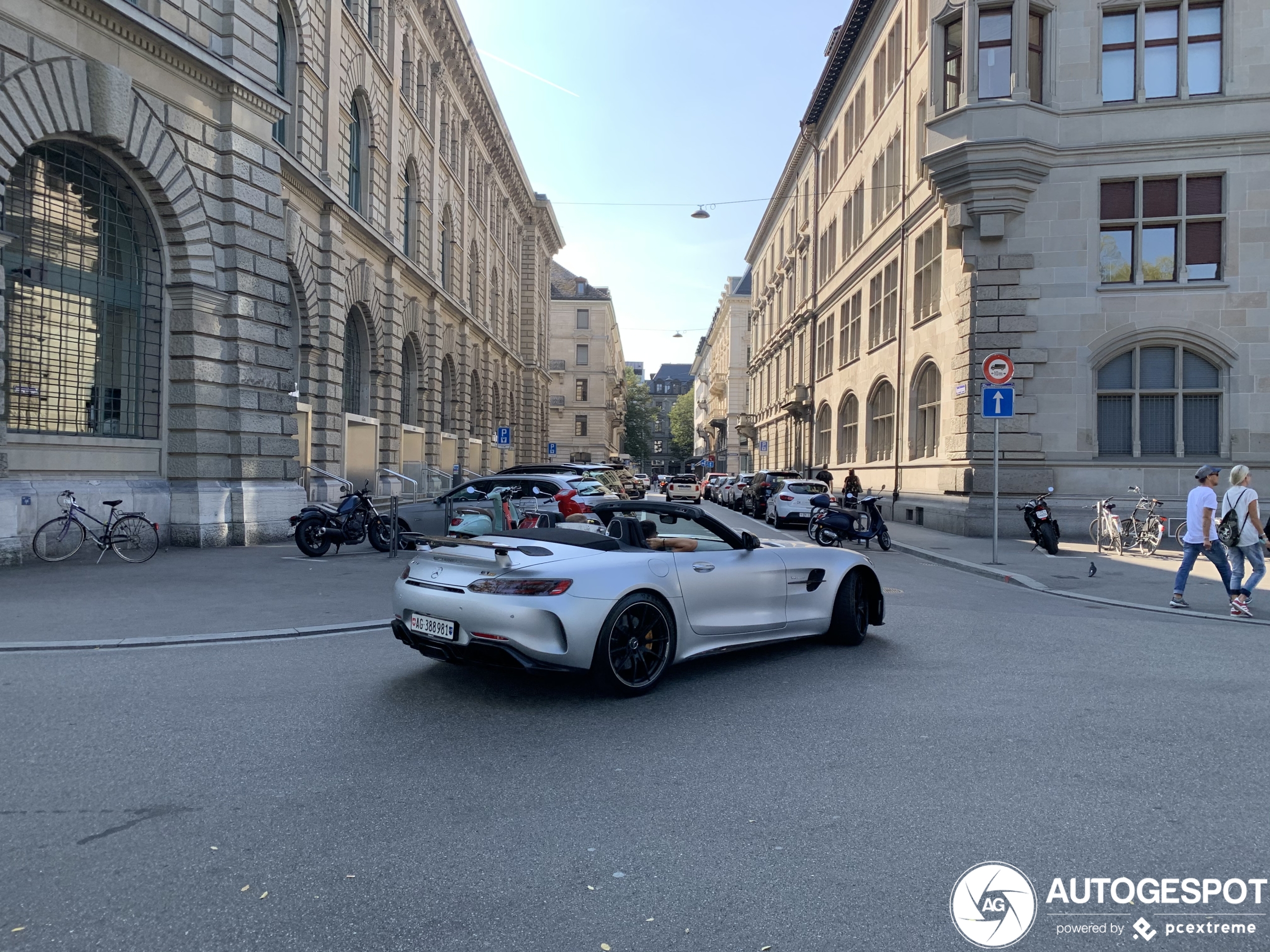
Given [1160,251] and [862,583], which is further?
[1160,251]

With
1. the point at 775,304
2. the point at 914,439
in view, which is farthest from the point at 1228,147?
the point at 775,304

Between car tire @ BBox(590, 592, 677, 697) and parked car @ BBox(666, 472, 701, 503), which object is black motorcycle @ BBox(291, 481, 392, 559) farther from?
parked car @ BBox(666, 472, 701, 503)

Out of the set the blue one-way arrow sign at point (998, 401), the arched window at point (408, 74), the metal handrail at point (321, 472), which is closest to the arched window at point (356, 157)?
the arched window at point (408, 74)

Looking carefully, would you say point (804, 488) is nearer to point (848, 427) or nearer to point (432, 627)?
point (848, 427)

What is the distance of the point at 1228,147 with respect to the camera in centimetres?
1958

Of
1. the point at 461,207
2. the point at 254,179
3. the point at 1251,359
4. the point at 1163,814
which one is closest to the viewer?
the point at 1163,814

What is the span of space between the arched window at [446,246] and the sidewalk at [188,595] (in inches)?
859

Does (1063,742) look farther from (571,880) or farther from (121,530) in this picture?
(121,530)

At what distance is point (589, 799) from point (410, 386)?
28.4m

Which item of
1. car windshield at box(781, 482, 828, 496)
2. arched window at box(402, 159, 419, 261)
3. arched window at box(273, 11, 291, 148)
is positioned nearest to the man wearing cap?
car windshield at box(781, 482, 828, 496)

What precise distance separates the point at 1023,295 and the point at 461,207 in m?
24.1

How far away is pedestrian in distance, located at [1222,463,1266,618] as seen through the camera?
9.34 m

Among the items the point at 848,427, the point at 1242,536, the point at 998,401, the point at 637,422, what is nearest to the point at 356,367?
the point at 998,401

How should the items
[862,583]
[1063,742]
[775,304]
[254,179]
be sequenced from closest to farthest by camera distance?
[1063,742] → [862,583] → [254,179] → [775,304]
